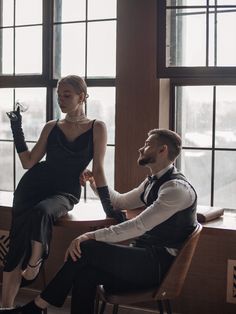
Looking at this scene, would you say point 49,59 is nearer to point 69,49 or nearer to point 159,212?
point 69,49

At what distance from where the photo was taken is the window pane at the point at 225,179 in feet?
12.0

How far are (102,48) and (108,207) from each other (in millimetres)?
1366

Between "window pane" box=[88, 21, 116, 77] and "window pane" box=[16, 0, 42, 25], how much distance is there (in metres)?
0.46

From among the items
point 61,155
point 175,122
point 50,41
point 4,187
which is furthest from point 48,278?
point 50,41

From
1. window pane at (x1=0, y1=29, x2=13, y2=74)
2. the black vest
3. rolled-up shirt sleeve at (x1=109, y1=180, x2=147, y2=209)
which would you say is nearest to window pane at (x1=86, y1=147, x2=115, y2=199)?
rolled-up shirt sleeve at (x1=109, y1=180, x2=147, y2=209)

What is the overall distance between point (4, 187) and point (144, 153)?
6.24ft

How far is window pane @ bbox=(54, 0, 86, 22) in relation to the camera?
412 centimetres

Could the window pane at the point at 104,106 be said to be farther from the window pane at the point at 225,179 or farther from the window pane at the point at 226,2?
the window pane at the point at 226,2

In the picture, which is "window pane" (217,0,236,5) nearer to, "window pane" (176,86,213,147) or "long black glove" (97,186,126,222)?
"window pane" (176,86,213,147)

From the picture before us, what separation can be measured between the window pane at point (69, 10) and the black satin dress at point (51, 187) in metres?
1.11

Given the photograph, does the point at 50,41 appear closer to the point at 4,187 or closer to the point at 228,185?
the point at 4,187

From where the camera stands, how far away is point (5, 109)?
4488 mm

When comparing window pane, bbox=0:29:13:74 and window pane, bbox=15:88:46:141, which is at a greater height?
window pane, bbox=0:29:13:74

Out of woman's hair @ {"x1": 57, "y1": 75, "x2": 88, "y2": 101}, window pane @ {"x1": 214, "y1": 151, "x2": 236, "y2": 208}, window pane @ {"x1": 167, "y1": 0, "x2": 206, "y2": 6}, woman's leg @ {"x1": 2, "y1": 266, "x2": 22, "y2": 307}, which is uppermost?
window pane @ {"x1": 167, "y1": 0, "x2": 206, "y2": 6}
